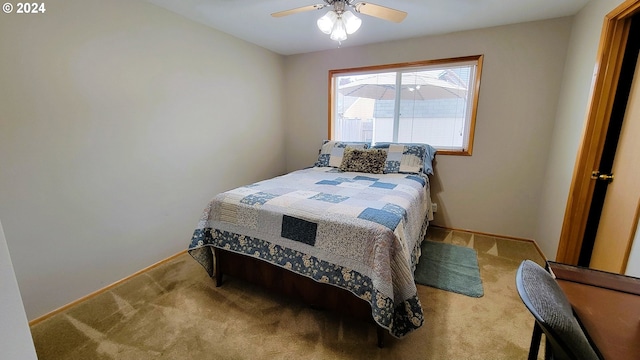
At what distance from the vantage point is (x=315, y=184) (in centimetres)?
238

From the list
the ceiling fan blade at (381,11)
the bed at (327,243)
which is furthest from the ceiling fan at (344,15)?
the bed at (327,243)

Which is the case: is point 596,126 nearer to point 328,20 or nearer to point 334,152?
point 328,20

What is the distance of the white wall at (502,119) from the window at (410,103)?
0.36ft

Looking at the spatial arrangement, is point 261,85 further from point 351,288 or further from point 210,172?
point 351,288

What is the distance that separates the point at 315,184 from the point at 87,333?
1850 millimetres

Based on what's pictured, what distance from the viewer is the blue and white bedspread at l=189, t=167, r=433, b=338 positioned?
1.42m

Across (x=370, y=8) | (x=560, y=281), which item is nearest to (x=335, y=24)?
(x=370, y=8)

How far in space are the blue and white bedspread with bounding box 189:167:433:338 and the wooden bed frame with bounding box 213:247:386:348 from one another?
8 centimetres

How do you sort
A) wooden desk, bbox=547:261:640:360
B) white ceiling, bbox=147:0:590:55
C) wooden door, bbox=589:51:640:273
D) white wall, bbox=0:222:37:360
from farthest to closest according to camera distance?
white ceiling, bbox=147:0:590:55 < wooden door, bbox=589:51:640:273 < wooden desk, bbox=547:261:640:360 < white wall, bbox=0:222:37:360

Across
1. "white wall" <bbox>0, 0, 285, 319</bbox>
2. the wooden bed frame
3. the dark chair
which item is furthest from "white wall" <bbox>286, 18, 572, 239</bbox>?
the dark chair

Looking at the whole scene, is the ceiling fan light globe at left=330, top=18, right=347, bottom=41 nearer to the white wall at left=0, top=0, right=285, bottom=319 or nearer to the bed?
the bed

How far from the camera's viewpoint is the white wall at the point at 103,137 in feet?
5.22

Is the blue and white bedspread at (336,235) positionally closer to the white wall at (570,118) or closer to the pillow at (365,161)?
the pillow at (365,161)

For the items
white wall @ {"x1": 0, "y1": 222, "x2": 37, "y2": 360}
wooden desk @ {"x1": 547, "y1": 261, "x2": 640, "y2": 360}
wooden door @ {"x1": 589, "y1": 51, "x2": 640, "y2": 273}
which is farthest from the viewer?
wooden door @ {"x1": 589, "y1": 51, "x2": 640, "y2": 273}
